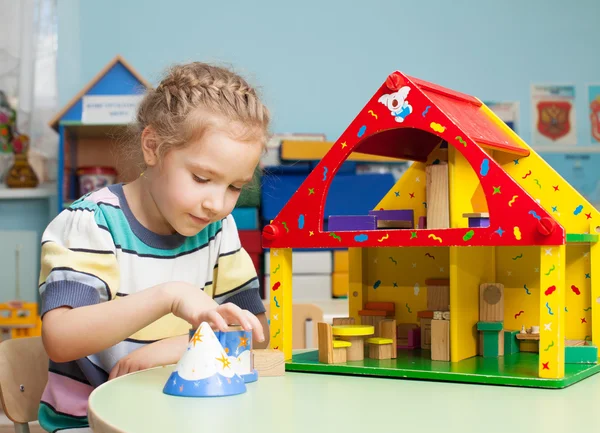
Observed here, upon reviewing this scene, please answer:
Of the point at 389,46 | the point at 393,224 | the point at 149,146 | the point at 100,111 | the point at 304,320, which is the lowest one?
the point at 304,320

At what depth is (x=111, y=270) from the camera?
91 centimetres

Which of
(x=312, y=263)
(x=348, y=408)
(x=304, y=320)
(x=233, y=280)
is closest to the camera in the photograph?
(x=348, y=408)

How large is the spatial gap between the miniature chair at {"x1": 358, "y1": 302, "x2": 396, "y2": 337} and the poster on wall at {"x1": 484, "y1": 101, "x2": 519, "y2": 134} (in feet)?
6.14

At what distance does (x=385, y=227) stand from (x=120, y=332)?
34cm

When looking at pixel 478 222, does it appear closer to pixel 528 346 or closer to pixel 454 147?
pixel 454 147

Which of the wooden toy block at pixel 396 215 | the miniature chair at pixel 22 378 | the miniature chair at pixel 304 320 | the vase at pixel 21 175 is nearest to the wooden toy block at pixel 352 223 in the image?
the wooden toy block at pixel 396 215

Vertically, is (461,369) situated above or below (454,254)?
below

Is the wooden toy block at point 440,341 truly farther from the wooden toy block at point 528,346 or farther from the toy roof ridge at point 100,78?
the toy roof ridge at point 100,78

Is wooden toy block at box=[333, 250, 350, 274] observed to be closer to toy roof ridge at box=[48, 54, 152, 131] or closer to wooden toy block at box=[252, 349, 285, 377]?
toy roof ridge at box=[48, 54, 152, 131]

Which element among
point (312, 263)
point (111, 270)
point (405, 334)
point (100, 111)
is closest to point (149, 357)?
point (111, 270)

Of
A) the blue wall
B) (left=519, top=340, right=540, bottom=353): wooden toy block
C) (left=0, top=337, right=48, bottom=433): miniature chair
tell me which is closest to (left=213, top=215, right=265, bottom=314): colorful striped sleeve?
(left=0, top=337, right=48, bottom=433): miniature chair

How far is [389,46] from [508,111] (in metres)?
0.50

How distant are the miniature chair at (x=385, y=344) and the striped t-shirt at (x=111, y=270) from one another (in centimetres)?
26

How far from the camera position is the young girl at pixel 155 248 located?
812 millimetres
